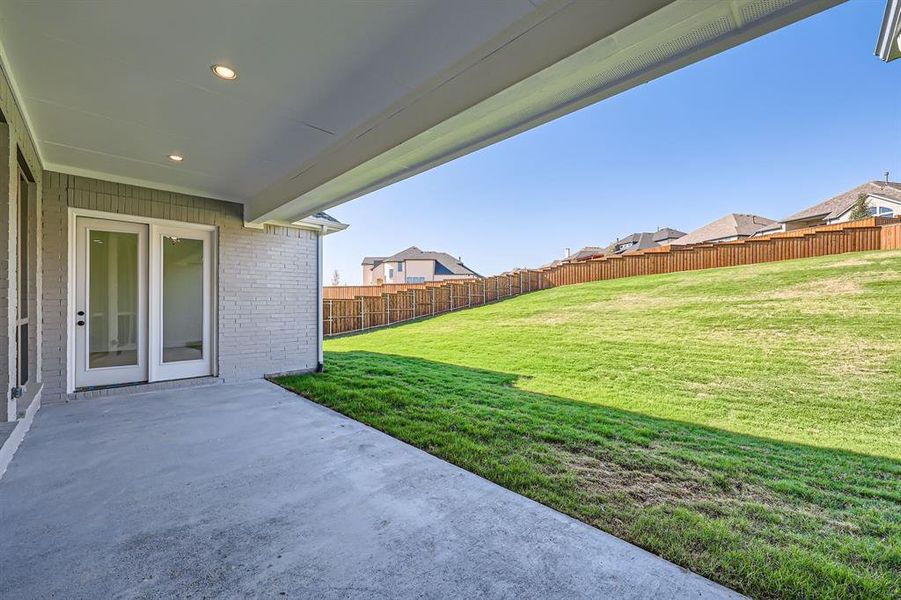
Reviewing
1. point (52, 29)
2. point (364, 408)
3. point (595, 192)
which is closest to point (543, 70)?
point (52, 29)

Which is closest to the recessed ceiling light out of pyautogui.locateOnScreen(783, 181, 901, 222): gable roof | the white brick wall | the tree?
the white brick wall

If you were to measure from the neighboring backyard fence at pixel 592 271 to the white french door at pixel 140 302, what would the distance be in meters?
5.02

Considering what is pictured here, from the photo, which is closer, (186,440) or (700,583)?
(700,583)

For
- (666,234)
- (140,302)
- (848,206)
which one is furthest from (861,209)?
(140,302)

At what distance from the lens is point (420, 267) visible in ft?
109

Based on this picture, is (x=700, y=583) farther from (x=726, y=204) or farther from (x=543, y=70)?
(x=726, y=204)

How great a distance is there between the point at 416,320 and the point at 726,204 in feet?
72.2

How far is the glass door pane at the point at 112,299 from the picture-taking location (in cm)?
438

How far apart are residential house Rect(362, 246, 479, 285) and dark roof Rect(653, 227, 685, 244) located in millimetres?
17382

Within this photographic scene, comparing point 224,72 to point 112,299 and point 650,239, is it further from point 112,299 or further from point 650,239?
point 650,239

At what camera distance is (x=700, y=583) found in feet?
5.06

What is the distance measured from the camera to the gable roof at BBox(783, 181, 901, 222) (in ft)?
62.6

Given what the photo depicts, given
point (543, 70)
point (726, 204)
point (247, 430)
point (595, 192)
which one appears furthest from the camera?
point (726, 204)

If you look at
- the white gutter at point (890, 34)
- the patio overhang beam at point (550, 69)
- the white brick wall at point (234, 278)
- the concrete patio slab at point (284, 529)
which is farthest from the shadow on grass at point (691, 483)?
the white gutter at point (890, 34)
